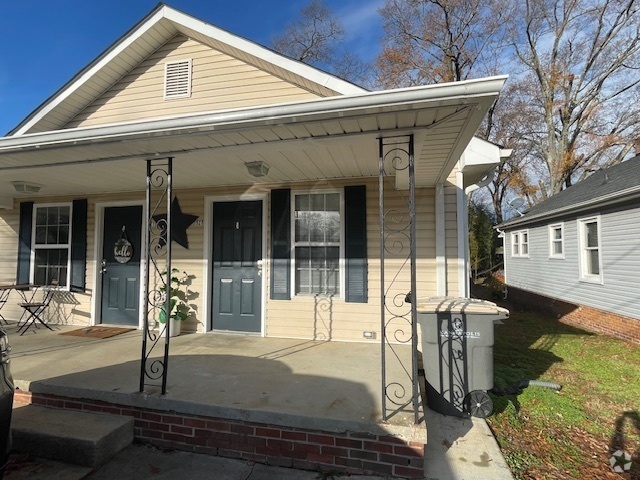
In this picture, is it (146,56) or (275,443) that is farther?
(146,56)

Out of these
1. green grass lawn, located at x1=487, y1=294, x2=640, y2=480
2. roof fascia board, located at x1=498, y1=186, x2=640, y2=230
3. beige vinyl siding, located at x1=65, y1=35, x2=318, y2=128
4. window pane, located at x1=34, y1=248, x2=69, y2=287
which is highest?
beige vinyl siding, located at x1=65, y1=35, x2=318, y2=128

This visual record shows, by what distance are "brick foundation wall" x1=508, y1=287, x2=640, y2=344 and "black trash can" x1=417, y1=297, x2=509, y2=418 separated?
534cm

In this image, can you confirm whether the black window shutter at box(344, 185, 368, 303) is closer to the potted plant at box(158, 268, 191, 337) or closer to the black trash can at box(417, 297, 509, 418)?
the black trash can at box(417, 297, 509, 418)

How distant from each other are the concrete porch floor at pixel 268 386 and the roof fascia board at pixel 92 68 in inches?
140

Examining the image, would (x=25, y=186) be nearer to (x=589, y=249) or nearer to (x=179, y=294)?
(x=179, y=294)

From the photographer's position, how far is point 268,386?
3.11 metres

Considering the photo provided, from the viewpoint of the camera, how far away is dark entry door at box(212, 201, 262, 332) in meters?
5.10

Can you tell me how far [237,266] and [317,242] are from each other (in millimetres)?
1278

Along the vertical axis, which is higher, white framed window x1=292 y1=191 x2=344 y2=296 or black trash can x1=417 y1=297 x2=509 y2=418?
white framed window x1=292 y1=191 x2=344 y2=296

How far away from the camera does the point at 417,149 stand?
10.2 feet

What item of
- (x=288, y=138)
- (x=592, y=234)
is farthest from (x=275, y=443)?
(x=592, y=234)

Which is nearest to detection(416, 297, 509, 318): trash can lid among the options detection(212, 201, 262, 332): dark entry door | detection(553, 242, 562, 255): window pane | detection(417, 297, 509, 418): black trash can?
detection(417, 297, 509, 418): black trash can

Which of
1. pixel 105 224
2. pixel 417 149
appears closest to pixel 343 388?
pixel 417 149

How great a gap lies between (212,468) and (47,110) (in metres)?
5.97
